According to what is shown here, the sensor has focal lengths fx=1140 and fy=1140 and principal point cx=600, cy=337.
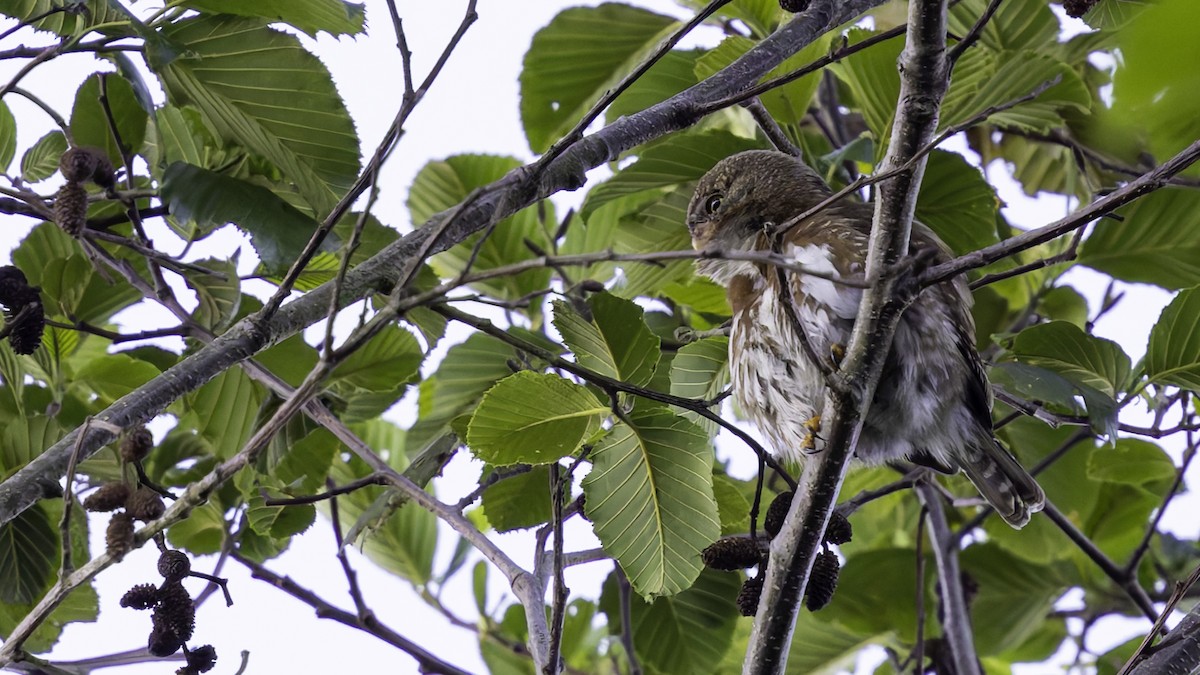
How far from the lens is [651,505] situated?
2.91 meters

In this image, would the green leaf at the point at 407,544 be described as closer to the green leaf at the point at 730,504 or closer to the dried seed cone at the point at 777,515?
the green leaf at the point at 730,504

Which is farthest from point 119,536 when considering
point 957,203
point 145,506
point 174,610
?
point 957,203

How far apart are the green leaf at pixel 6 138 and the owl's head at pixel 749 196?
7.24 ft

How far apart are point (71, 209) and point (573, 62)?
2033 mm

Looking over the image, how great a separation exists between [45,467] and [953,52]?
6.00 ft

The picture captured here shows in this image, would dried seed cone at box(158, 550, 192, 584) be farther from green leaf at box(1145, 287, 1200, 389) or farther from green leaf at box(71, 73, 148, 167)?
green leaf at box(1145, 287, 1200, 389)

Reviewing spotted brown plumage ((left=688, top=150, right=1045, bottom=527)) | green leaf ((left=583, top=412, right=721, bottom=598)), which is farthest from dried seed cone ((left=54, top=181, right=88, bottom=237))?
spotted brown plumage ((left=688, top=150, right=1045, bottom=527))

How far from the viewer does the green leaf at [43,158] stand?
339 cm

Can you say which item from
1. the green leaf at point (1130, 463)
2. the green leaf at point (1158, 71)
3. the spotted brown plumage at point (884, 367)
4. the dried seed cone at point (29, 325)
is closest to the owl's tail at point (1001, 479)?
the spotted brown plumage at point (884, 367)

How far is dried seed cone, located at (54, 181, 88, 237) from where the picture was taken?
8.45 feet

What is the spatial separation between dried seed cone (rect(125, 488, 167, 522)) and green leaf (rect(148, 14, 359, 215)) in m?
0.98

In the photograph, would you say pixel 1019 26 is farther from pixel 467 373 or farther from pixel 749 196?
pixel 467 373

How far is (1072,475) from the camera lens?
4.50 m

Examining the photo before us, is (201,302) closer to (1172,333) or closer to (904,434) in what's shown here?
(904,434)
